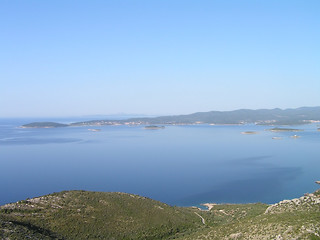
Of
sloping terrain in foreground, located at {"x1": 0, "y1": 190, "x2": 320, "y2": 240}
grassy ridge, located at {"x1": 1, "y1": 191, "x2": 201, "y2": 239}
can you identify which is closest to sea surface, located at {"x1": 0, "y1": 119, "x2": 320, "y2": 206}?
sloping terrain in foreground, located at {"x1": 0, "y1": 190, "x2": 320, "y2": 240}

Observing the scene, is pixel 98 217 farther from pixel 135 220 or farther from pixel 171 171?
pixel 171 171

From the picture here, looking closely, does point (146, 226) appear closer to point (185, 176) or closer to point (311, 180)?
point (185, 176)

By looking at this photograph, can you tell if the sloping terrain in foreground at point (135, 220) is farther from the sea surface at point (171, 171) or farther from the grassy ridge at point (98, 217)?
the sea surface at point (171, 171)

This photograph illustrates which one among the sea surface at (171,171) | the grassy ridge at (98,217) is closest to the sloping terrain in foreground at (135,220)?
the grassy ridge at (98,217)

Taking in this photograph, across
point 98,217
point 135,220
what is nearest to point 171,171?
point 135,220

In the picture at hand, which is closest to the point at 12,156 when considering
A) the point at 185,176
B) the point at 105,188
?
the point at 105,188

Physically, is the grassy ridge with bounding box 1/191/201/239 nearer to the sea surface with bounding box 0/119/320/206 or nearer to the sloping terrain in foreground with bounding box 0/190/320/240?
the sloping terrain in foreground with bounding box 0/190/320/240
